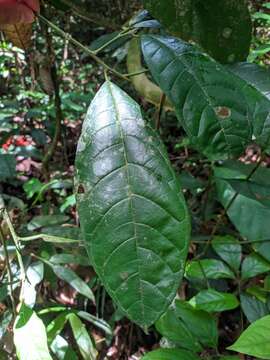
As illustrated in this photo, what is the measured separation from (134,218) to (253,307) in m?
0.69

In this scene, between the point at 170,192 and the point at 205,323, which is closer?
the point at 170,192

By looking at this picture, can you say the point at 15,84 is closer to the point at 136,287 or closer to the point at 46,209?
the point at 46,209

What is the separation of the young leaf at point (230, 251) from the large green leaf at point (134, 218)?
667mm

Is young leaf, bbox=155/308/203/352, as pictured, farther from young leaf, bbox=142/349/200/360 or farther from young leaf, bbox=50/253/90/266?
young leaf, bbox=50/253/90/266

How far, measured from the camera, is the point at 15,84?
117 inches

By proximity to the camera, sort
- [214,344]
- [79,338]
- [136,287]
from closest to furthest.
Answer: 1. [136,287]
2. [214,344]
3. [79,338]

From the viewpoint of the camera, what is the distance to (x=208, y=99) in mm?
484

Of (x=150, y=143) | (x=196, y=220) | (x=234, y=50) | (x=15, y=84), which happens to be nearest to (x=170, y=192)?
(x=150, y=143)

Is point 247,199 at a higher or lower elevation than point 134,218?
lower

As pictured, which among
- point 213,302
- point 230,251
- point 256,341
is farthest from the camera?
point 230,251

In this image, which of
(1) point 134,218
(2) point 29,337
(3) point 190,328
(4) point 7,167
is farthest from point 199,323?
(4) point 7,167

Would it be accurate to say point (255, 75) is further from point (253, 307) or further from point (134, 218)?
point (253, 307)

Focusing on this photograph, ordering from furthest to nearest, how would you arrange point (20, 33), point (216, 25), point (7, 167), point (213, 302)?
point (7, 167), point (213, 302), point (20, 33), point (216, 25)

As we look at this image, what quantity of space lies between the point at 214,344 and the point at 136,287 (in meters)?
0.57
